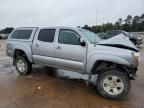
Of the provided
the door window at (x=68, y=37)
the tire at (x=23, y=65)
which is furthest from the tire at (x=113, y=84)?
the tire at (x=23, y=65)

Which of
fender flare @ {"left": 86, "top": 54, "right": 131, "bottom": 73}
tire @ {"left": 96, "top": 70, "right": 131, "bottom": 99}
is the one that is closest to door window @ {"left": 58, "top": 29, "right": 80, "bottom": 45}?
fender flare @ {"left": 86, "top": 54, "right": 131, "bottom": 73}

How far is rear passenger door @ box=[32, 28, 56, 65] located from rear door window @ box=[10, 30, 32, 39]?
54 centimetres

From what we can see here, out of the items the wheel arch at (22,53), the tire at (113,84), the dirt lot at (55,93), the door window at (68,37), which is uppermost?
the door window at (68,37)

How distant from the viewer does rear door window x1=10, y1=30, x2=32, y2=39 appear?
8.16 meters

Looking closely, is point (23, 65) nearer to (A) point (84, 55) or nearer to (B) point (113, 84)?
(A) point (84, 55)

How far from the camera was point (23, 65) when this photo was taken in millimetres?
8250

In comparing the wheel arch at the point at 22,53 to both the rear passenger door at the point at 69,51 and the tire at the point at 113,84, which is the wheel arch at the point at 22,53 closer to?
the rear passenger door at the point at 69,51

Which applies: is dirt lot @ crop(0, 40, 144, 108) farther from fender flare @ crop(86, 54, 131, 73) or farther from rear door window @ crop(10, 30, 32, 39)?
rear door window @ crop(10, 30, 32, 39)

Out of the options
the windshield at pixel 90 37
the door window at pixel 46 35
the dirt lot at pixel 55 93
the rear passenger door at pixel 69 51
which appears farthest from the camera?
the door window at pixel 46 35

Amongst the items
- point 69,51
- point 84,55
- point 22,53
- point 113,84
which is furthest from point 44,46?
point 113,84

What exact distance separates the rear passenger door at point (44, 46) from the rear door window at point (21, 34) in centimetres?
54

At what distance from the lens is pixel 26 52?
7.97m

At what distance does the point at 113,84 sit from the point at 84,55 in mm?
1219

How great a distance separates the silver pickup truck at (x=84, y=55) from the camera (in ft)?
18.5
